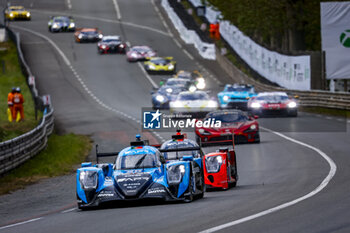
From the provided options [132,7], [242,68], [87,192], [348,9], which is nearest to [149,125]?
[87,192]

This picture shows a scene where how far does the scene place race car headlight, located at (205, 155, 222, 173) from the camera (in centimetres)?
1859

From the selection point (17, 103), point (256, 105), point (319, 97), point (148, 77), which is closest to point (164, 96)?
point (256, 105)

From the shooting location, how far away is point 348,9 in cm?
4419

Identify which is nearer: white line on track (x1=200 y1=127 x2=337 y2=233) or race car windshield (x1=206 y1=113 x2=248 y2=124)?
white line on track (x1=200 y1=127 x2=337 y2=233)

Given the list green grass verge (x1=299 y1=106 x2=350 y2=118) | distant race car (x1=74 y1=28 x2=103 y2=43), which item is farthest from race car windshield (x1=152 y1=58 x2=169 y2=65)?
green grass verge (x1=299 y1=106 x2=350 y2=118)

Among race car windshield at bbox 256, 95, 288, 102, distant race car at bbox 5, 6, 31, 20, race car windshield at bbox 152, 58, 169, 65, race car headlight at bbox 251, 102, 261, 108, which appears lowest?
race car headlight at bbox 251, 102, 261, 108

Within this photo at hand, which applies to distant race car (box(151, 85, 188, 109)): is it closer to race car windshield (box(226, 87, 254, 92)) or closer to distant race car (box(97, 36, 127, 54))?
race car windshield (box(226, 87, 254, 92))

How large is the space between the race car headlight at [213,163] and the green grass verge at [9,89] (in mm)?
13008

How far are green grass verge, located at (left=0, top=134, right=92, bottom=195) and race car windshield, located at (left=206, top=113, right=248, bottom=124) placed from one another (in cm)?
456

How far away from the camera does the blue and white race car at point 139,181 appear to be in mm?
15648

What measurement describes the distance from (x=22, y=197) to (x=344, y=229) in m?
10.6

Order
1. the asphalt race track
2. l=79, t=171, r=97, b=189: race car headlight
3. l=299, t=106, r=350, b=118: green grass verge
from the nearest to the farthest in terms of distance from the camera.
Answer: the asphalt race track
l=79, t=171, r=97, b=189: race car headlight
l=299, t=106, r=350, b=118: green grass verge

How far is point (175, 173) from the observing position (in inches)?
635

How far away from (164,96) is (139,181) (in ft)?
106
